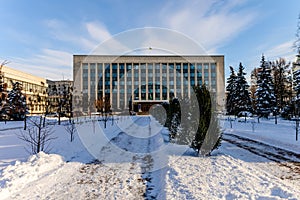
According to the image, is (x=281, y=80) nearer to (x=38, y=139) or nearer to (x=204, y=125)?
(x=204, y=125)

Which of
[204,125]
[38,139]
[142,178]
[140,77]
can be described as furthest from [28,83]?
[142,178]

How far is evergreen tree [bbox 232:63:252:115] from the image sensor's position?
31.3 metres

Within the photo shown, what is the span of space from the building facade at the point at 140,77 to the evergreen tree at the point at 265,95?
3540cm

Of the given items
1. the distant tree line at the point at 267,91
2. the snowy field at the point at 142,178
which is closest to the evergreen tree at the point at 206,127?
Answer: the snowy field at the point at 142,178

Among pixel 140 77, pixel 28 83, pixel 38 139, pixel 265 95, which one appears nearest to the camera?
pixel 38 139

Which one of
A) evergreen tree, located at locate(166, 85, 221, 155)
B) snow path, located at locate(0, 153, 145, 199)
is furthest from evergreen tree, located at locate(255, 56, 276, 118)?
snow path, located at locate(0, 153, 145, 199)

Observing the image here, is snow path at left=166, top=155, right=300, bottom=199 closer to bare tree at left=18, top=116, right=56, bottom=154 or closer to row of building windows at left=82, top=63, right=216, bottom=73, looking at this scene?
bare tree at left=18, top=116, right=56, bottom=154

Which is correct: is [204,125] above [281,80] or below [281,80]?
below

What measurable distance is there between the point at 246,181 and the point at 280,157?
4354mm

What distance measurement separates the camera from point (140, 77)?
212 feet

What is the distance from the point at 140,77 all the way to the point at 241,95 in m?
37.2

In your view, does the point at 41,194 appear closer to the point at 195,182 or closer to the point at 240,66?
the point at 195,182

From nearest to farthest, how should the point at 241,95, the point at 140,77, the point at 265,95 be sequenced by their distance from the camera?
the point at 265,95 < the point at 241,95 < the point at 140,77

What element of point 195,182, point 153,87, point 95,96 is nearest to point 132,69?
point 153,87
